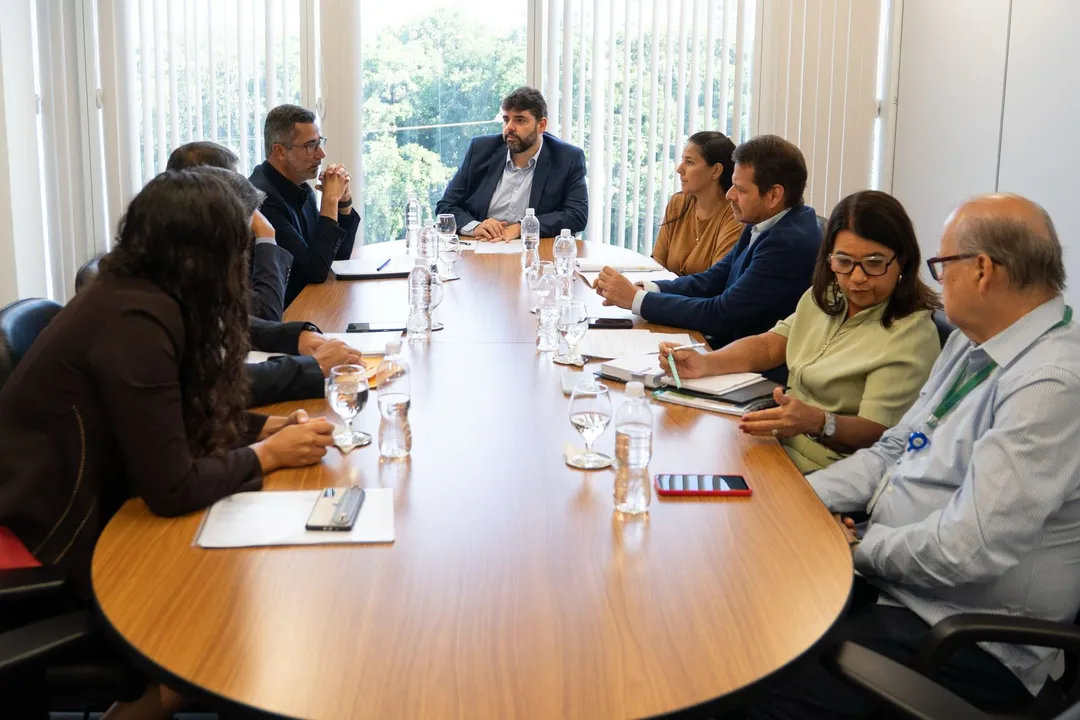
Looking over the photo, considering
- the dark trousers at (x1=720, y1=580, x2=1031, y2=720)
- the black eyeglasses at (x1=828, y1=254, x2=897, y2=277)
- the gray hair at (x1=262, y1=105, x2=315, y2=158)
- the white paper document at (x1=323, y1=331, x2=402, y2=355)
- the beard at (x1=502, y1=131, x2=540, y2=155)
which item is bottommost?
the dark trousers at (x1=720, y1=580, x2=1031, y2=720)

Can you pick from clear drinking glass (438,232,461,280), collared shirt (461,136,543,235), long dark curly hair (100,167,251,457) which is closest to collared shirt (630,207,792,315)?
clear drinking glass (438,232,461,280)

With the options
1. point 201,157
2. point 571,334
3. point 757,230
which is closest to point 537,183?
point 757,230

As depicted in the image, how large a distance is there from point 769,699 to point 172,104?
559cm

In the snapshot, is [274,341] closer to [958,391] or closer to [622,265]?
[958,391]

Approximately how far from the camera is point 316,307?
3574 millimetres

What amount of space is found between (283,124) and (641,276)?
4.99ft

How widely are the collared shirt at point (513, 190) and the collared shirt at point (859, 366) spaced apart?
3030 millimetres

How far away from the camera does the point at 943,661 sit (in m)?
1.57

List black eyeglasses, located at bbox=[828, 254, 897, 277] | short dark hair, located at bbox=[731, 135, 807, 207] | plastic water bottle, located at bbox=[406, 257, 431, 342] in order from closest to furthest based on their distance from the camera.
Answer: black eyeglasses, located at bbox=[828, 254, 897, 277]
plastic water bottle, located at bbox=[406, 257, 431, 342]
short dark hair, located at bbox=[731, 135, 807, 207]

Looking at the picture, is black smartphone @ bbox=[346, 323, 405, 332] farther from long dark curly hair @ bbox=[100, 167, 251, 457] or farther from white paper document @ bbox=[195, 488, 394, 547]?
white paper document @ bbox=[195, 488, 394, 547]

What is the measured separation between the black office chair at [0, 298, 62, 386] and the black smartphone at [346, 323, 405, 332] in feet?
3.10

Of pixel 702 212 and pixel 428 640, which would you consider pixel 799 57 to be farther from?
pixel 428 640

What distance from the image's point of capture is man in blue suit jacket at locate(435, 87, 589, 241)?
18.0 ft

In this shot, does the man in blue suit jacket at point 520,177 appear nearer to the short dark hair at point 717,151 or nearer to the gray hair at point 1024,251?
the short dark hair at point 717,151
